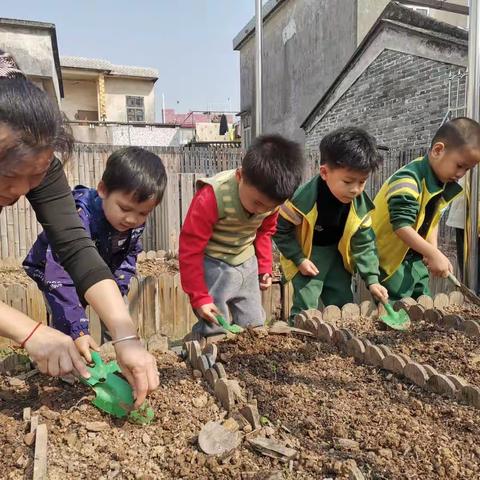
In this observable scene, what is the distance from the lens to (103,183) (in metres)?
2.14

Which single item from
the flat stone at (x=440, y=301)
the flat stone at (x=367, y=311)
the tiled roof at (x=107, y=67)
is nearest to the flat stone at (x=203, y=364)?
the flat stone at (x=367, y=311)

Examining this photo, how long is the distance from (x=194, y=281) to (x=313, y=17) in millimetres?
13481

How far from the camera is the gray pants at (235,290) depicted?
8.17 ft

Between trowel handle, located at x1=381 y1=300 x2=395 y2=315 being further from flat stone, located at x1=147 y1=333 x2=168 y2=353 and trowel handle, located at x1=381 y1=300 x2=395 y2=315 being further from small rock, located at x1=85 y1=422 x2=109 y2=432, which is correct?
small rock, located at x1=85 y1=422 x2=109 y2=432

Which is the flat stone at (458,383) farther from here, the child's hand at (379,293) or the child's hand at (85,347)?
the child's hand at (85,347)

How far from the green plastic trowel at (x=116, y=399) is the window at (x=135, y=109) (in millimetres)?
24383

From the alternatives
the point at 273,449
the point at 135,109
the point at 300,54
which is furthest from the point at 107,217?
the point at 135,109

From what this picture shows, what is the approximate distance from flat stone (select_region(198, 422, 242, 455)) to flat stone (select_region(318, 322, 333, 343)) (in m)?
0.84

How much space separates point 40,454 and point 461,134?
8.02ft

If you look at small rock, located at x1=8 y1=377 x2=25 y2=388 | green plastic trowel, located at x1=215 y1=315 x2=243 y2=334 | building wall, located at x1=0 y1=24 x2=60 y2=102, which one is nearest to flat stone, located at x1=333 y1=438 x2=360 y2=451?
green plastic trowel, located at x1=215 y1=315 x2=243 y2=334

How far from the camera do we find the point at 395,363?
5.80ft

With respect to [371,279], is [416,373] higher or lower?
lower

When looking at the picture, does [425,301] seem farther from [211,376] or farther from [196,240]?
[211,376]

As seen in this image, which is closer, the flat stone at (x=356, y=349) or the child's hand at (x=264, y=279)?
the flat stone at (x=356, y=349)
